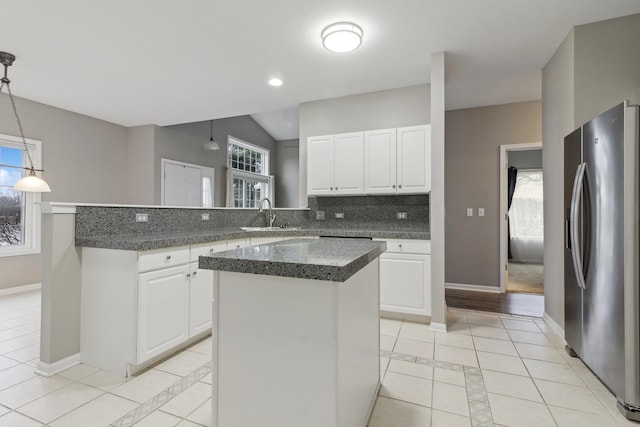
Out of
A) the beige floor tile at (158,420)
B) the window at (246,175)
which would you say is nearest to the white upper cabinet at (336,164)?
the beige floor tile at (158,420)

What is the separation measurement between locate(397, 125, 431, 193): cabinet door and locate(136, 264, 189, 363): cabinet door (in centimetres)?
233

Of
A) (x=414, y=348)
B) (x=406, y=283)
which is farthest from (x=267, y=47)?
(x=414, y=348)

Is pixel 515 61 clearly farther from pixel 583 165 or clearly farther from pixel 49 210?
pixel 49 210

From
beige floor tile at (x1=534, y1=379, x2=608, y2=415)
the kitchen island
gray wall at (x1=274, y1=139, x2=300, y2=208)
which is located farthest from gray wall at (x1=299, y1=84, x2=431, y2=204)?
gray wall at (x1=274, y1=139, x2=300, y2=208)

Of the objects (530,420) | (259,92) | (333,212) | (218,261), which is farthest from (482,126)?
(218,261)

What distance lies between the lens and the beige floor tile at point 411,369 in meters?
2.10

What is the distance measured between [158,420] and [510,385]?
→ 2095mm

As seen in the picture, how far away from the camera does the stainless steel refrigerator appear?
5.26ft

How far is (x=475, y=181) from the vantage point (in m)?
4.47

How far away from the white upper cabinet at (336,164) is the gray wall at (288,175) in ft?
14.9

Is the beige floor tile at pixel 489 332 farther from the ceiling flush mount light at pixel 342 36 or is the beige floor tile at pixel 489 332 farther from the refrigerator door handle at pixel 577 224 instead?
the ceiling flush mount light at pixel 342 36

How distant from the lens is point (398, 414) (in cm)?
167

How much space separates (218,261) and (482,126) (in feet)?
14.8

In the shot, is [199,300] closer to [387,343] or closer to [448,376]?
[387,343]
